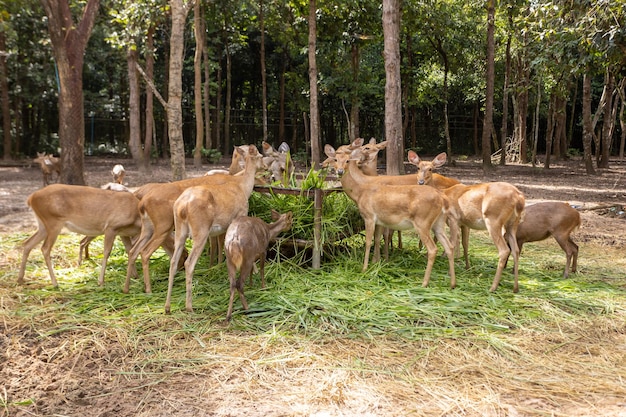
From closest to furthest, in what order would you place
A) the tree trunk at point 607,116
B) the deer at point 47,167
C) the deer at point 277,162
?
the deer at point 277,162, the deer at point 47,167, the tree trunk at point 607,116

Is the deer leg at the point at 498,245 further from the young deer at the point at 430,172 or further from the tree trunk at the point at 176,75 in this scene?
the tree trunk at the point at 176,75

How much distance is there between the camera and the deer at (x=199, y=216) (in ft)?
18.2

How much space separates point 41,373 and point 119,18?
9038 mm

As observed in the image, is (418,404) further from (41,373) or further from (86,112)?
(86,112)

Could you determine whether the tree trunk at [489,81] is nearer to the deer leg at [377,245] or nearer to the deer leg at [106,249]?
the deer leg at [377,245]

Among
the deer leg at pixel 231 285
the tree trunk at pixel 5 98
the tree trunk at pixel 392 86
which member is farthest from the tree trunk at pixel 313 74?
the tree trunk at pixel 5 98

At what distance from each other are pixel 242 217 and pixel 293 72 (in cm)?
1998

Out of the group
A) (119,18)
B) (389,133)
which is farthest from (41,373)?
(119,18)

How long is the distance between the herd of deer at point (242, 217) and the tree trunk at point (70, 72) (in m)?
5.44

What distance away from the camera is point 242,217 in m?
5.80

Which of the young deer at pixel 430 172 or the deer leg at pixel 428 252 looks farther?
the young deer at pixel 430 172

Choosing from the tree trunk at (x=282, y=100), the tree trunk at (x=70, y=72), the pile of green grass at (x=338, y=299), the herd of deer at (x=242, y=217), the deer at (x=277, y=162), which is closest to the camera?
the pile of green grass at (x=338, y=299)

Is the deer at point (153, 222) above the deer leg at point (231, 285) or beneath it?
above

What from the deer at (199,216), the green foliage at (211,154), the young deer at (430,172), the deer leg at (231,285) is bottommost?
the deer leg at (231,285)
